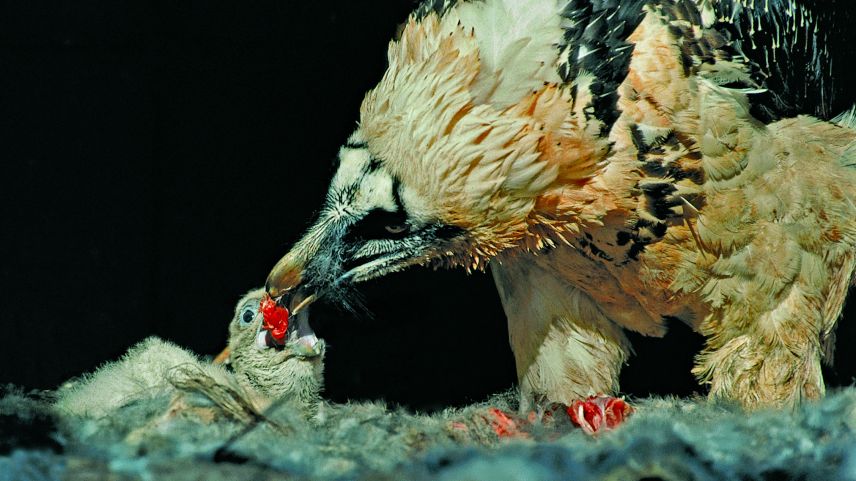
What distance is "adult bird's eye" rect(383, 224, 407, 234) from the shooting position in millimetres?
1718

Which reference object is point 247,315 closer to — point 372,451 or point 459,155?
point 459,155

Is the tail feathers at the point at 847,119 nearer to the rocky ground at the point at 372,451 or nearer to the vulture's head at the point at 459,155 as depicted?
the vulture's head at the point at 459,155

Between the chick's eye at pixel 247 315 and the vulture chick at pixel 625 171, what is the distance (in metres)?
0.27

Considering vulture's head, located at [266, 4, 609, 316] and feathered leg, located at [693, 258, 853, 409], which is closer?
vulture's head, located at [266, 4, 609, 316]

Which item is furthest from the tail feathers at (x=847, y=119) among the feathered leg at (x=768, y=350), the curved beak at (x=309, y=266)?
the curved beak at (x=309, y=266)

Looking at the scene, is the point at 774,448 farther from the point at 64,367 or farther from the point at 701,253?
the point at 64,367

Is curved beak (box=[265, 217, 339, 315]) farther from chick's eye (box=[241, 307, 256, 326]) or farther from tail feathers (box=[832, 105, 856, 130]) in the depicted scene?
tail feathers (box=[832, 105, 856, 130])

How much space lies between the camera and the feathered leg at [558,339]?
7.12ft

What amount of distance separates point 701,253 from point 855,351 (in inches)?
43.2

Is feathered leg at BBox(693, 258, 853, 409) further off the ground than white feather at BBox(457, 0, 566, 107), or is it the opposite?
white feather at BBox(457, 0, 566, 107)

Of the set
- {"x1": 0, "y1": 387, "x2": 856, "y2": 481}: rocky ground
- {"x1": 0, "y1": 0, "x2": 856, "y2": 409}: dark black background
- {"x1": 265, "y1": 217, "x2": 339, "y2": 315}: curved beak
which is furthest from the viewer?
{"x1": 0, "y1": 0, "x2": 856, "y2": 409}: dark black background

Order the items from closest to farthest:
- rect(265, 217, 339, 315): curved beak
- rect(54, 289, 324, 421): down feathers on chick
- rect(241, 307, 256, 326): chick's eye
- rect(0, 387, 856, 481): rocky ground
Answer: rect(0, 387, 856, 481): rocky ground
rect(265, 217, 339, 315): curved beak
rect(54, 289, 324, 421): down feathers on chick
rect(241, 307, 256, 326): chick's eye

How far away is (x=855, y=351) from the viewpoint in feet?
8.79

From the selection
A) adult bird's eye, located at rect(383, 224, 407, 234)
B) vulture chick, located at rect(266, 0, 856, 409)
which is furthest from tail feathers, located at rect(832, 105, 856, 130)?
adult bird's eye, located at rect(383, 224, 407, 234)
